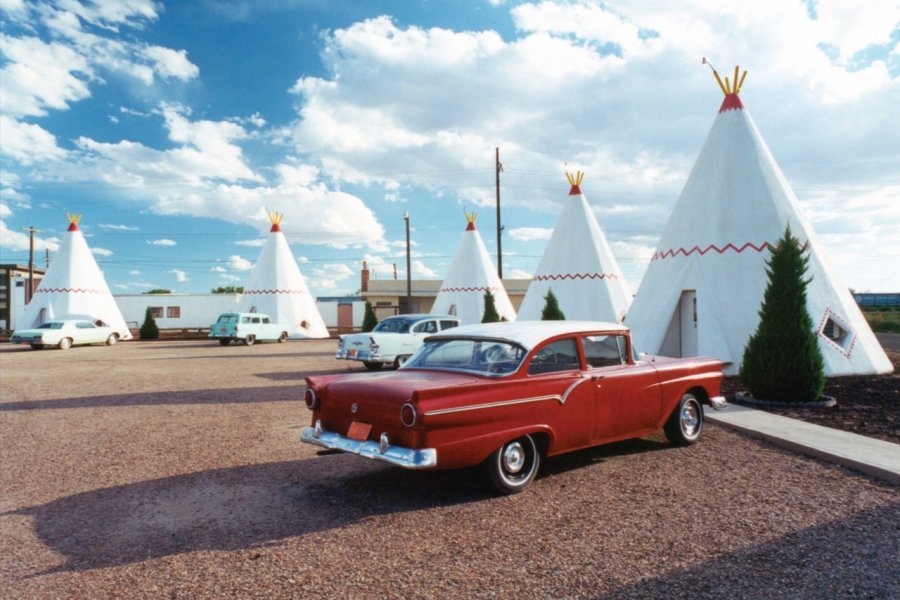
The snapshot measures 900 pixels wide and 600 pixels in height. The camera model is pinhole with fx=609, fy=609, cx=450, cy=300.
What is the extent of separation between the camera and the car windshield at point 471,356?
15.7ft

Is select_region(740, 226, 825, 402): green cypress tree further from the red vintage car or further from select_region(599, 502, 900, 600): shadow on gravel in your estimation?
select_region(599, 502, 900, 600): shadow on gravel

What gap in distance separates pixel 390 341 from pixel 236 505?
8327 mm

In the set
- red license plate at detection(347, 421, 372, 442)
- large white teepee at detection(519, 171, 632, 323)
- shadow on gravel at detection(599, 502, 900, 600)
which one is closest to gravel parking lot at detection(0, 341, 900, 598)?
shadow on gravel at detection(599, 502, 900, 600)

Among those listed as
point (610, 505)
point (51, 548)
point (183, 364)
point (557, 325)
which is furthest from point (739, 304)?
point (183, 364)

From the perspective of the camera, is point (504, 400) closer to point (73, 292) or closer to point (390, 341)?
point (390, 341)

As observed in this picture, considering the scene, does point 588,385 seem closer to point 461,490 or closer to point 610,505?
point 610,505

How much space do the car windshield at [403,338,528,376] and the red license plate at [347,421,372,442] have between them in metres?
0.89

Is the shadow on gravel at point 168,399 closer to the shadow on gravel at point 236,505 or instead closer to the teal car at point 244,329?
the shadow on gravel at point 236,505

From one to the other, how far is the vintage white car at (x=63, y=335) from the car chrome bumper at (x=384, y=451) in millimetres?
22809

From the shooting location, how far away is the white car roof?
4922mm

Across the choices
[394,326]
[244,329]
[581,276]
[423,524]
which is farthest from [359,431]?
[244,329]

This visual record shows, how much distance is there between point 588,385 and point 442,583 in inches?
93.8

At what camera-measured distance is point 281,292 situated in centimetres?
2947

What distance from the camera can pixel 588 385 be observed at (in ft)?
16.6
